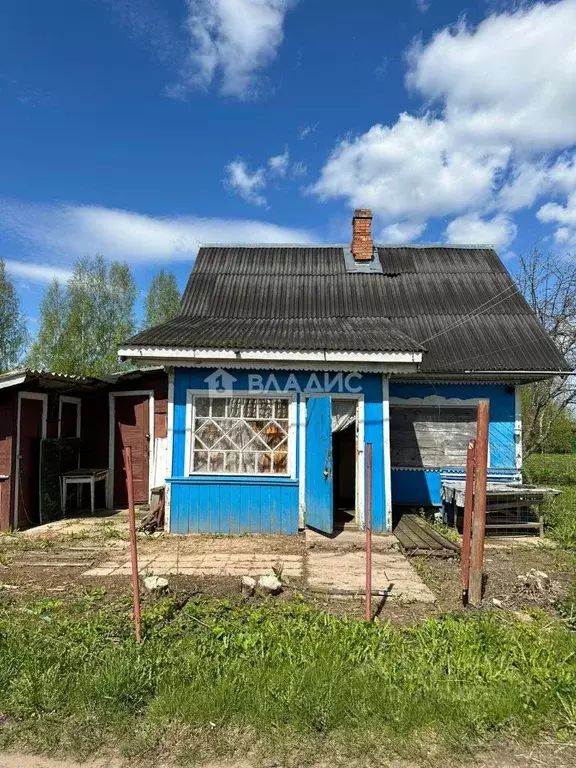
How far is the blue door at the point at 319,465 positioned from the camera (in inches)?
291

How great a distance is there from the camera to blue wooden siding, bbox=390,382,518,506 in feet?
31.5

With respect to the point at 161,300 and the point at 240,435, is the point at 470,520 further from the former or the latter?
the point at 161,300

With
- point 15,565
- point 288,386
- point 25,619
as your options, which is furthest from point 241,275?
point 25,619

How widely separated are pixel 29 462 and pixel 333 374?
5363mm

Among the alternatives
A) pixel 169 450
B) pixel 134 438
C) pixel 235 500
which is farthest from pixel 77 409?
pixel 235 500

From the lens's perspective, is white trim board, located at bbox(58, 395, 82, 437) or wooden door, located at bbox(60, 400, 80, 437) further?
wooden door, located at bbox(60, 400, 80, 437)

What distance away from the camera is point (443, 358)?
963 cm

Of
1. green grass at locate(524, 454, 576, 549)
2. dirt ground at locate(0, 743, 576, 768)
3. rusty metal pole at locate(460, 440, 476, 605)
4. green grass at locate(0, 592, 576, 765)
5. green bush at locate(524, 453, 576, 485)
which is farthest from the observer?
green bush at locate(524, 453, 576, 485)

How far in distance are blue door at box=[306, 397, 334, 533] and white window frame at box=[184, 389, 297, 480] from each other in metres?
0.25

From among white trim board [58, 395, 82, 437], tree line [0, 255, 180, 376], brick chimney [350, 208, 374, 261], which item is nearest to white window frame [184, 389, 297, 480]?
white trim board [58, 395, 82, 437]

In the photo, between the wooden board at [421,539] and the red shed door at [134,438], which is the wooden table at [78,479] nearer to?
the red shed door at [134,438]

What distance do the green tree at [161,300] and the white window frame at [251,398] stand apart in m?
23.0

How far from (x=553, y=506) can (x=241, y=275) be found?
8.64 metres

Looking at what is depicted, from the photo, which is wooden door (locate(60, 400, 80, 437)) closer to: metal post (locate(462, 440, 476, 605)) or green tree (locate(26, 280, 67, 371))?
metal post (locate(462, 440, 476, 605))
